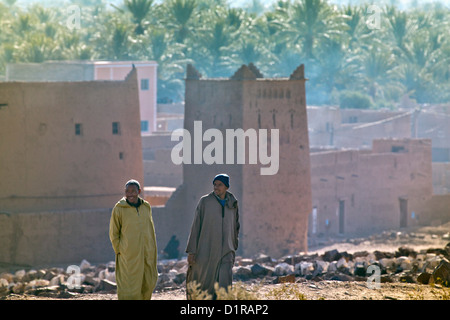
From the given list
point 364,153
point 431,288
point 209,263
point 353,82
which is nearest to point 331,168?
point 364,153

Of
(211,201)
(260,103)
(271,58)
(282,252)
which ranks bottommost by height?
(282,252)

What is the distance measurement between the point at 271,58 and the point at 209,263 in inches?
1754

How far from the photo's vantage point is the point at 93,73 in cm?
3381

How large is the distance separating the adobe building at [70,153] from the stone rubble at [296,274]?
9.60 feet

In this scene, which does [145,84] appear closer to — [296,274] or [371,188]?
[371,188]

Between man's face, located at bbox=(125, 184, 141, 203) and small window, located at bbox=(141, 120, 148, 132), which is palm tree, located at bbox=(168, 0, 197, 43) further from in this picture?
man's face, located at bbox=(125, 184, 141, 203)

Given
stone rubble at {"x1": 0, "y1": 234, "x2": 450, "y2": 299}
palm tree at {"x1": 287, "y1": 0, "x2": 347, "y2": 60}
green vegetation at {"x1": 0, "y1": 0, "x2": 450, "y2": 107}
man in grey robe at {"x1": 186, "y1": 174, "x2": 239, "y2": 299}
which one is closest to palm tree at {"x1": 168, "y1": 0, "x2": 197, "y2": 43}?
green vegetation at {"x1": 0, "y1": 0, "x2": 450, "y2": 107}

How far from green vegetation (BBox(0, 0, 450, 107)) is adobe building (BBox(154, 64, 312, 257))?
76.9 feet

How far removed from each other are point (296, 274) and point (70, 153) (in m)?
8.31

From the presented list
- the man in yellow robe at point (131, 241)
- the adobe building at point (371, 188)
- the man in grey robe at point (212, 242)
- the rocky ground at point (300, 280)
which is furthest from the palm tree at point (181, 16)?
the man in yellow robe at point (131, 241)

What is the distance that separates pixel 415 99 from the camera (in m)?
60.7

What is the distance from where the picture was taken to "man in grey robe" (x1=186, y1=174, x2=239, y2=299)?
968 cm

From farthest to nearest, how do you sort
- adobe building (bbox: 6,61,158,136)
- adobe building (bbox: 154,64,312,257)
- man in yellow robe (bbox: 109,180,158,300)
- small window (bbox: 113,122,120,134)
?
adobe building (bbox: 6,61,158,136) < small window (bbox: 113,122,120,134) < adobe building (bbox: 154,64,312,257) < man in yellow robe (bbox: 109,180,158,300)
